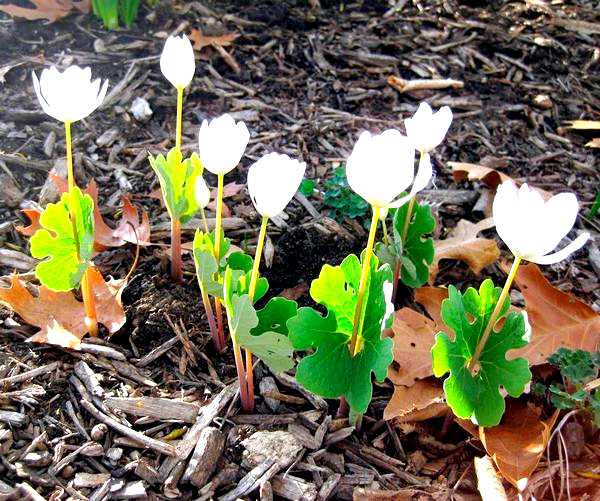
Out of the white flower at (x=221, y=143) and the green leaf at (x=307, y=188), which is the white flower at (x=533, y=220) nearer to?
the white flower at (x=221, y=143)

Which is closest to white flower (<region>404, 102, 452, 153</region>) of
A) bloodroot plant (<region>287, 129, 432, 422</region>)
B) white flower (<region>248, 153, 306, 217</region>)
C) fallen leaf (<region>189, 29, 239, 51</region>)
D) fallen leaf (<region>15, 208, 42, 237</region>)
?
bloodroot plant (<region>287, 129, 432, 422</region>)

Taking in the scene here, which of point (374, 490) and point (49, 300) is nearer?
point (374, 490)

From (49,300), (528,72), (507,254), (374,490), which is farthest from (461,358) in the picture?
(528,72)

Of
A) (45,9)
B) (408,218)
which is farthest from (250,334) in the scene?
(45,9)

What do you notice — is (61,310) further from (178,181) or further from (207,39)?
(207,39)

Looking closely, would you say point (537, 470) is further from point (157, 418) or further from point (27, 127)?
point (27, 127)
